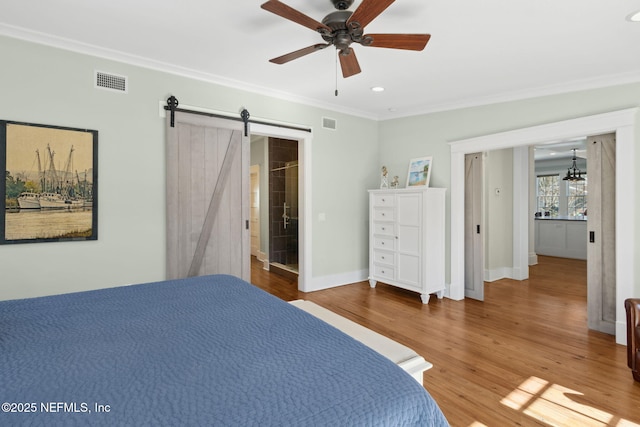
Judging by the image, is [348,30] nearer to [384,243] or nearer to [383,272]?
[384,243]

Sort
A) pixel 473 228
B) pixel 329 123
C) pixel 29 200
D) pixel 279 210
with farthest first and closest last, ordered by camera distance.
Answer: pixel 279 210 → pixel 329 123 → pixel 473 228 → pixel 29 200

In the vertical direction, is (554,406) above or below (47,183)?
below

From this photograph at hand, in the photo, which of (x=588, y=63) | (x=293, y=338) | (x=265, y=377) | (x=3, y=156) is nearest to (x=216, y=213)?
(x=3, y=156)

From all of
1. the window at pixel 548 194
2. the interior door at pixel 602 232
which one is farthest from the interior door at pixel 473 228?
the window at pixel 548 194

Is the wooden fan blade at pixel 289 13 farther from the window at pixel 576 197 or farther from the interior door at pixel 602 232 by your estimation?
the window at pixel 576 197

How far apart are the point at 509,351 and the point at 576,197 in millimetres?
8361

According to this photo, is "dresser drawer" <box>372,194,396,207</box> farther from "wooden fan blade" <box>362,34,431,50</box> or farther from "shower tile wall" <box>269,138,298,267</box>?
"wooden fan blade" <box>362,34,431,50</box>

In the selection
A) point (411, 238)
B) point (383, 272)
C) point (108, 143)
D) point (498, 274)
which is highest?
point (108, 143)

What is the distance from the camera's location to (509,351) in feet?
9.54


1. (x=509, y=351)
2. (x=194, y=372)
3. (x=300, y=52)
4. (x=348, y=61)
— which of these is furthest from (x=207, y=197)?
(x=509, y=351)

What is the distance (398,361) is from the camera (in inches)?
62.1

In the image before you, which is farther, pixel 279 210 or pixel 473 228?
pixel 279 210

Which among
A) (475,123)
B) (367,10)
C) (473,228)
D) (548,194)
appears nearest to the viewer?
(367,10)

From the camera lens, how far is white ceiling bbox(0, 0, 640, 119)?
238cm
